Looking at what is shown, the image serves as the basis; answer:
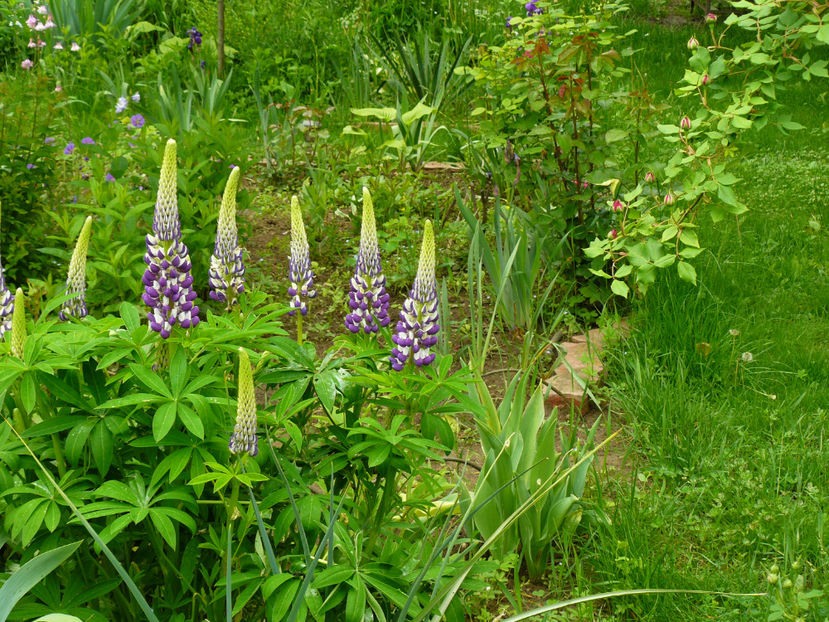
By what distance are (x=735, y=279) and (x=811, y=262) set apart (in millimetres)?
461

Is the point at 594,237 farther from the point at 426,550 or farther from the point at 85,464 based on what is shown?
the point at 85,464

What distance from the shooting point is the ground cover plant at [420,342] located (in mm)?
1826

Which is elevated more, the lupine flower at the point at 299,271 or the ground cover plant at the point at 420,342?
the lupine flower at the point at 299,271

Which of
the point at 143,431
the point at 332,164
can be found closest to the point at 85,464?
the point at 143,431

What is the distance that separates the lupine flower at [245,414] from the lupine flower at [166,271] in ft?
0.99

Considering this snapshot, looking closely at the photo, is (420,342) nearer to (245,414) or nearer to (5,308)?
(245,414)

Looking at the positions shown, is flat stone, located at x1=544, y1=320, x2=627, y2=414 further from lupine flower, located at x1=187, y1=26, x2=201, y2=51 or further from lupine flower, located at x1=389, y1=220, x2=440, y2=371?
lupine flower, located at x1=187, y1=26, x2=201, y2=51

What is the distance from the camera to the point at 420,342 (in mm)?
2008

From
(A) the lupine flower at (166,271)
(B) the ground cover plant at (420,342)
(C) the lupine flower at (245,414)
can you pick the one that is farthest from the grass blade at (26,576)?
(A) the lupine flower at (166,271)

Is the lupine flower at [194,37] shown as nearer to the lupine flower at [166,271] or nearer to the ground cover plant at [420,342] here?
the ground cover plant at [420,342]

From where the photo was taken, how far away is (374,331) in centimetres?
212

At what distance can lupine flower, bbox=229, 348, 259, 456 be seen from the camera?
159 centimetres

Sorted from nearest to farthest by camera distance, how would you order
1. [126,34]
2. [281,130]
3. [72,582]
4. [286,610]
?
[286,610] → [72,582] → [281,130] → [126,34]

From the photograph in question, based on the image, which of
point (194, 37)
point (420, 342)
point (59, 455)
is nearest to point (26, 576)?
point (59, 455)
